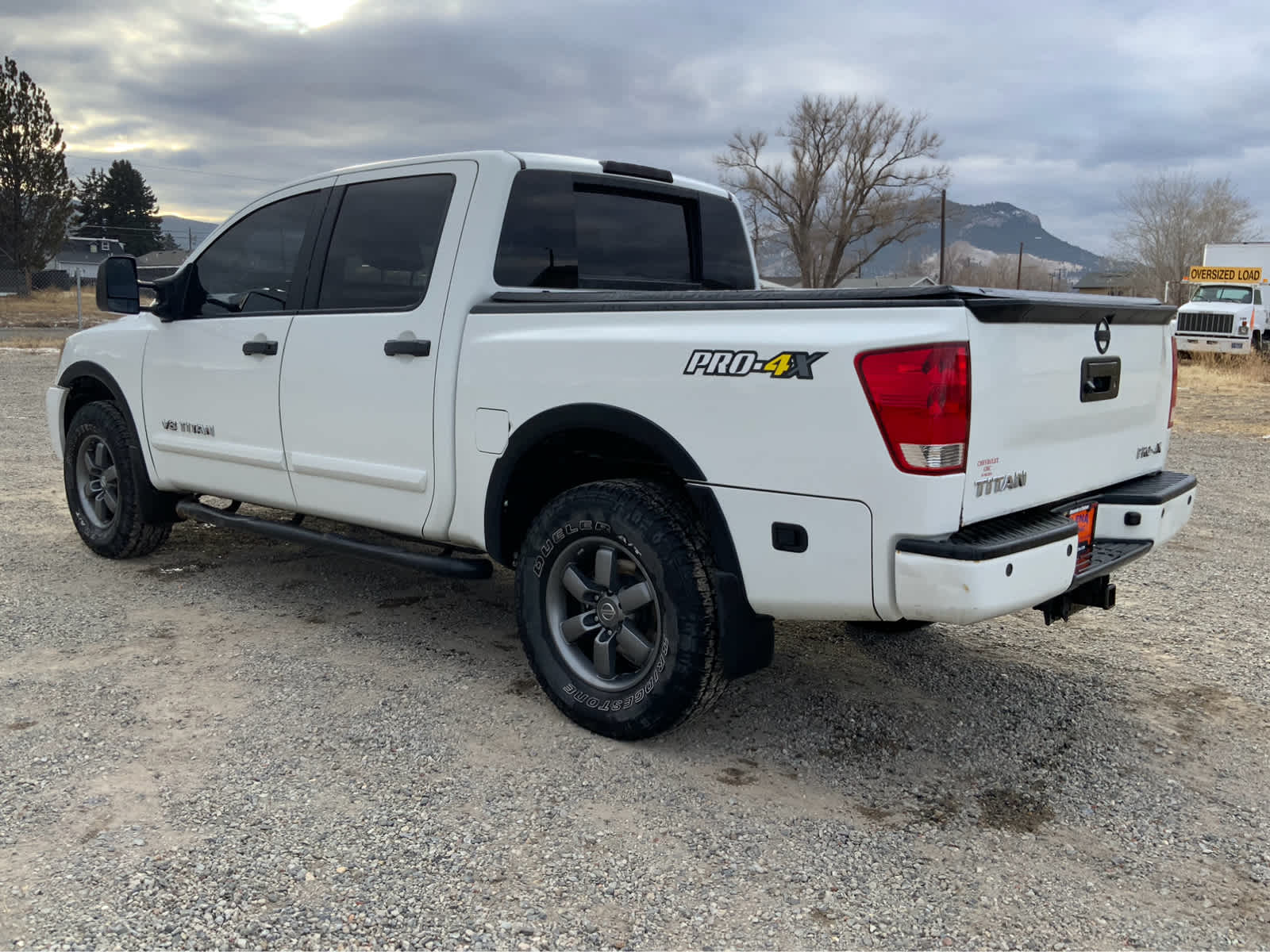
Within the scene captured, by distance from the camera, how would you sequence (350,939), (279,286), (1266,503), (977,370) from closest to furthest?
(350,939) < (977,370) < (279,286) < (1266,503)

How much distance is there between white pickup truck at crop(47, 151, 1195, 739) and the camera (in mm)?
2875

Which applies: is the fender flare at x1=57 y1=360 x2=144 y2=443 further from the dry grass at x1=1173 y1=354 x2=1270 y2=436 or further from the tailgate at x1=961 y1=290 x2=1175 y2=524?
the dry grass at x1=1173 y1=354 x2=1270 y2=436

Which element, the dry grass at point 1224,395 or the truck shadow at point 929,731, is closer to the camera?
the truck shadow at point 929,731

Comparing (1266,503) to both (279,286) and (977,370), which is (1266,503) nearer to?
(977,370)

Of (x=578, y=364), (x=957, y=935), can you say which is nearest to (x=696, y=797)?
(x=957, y=935)

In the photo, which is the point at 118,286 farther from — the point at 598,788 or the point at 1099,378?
the point at 1099,378

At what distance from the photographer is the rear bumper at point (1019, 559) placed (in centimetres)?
280

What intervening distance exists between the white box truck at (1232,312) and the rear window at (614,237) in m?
23.6

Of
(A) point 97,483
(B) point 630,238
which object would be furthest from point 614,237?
(A) point 97,483

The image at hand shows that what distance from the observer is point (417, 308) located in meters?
4.06

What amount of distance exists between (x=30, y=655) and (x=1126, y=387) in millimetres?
4387

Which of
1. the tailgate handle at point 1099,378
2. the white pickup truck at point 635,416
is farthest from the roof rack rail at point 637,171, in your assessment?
the tailgate handle at point 1099,378

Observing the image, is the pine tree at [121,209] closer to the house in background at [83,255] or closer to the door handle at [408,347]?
the house in background at [83,255]

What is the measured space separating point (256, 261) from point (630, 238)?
5.96 ft
